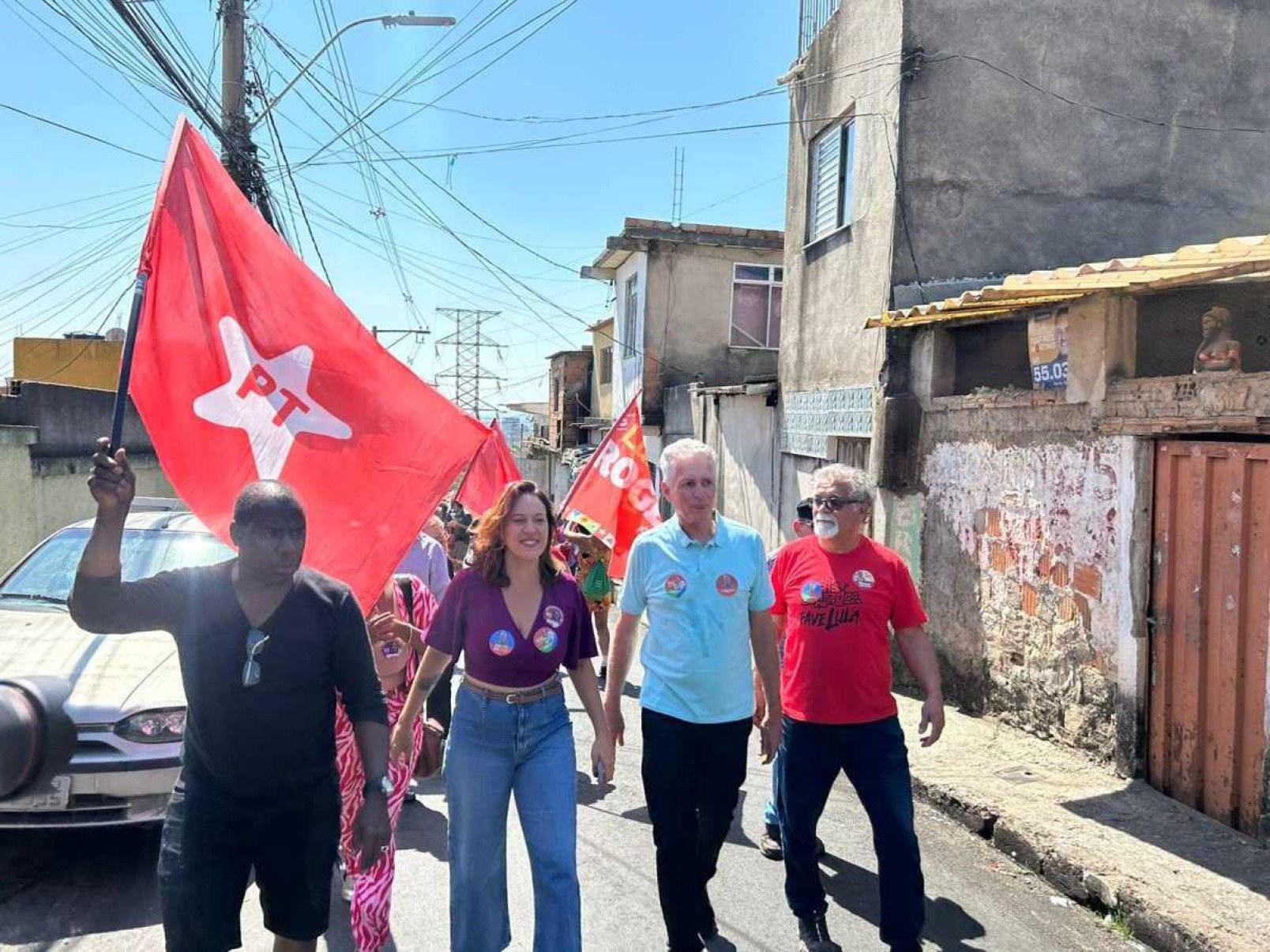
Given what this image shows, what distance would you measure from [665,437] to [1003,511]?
11.7 meters

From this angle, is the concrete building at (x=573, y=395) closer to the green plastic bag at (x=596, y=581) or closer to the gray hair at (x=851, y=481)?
the green plastic bag at (x=596, y=581)

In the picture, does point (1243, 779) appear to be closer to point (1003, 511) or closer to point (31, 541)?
point (1003, 511)

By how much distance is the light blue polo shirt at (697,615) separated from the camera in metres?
3.77

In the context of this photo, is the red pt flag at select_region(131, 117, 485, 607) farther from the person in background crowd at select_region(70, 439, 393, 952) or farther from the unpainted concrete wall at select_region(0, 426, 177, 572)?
the unpainted concrete wall at select_region(0, 426, 177, 572)

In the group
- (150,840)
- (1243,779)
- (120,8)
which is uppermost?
(120,8)

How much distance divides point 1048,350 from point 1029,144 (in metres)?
3.39

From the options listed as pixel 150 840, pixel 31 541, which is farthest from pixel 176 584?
pixel 31 541

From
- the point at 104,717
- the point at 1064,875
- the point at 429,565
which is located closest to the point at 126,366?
the point at 104,717

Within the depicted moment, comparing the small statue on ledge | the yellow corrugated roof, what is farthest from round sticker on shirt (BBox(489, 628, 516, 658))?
the small statue on ledge

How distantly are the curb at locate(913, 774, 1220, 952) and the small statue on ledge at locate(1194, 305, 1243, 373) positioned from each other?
2.70m

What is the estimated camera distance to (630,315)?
20922mm

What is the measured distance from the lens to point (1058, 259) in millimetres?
9578

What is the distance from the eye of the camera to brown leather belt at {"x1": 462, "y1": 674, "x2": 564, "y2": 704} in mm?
3502

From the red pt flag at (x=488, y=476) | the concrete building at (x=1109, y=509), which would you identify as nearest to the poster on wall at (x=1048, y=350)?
the concrete building at (x=1109, y=509)
